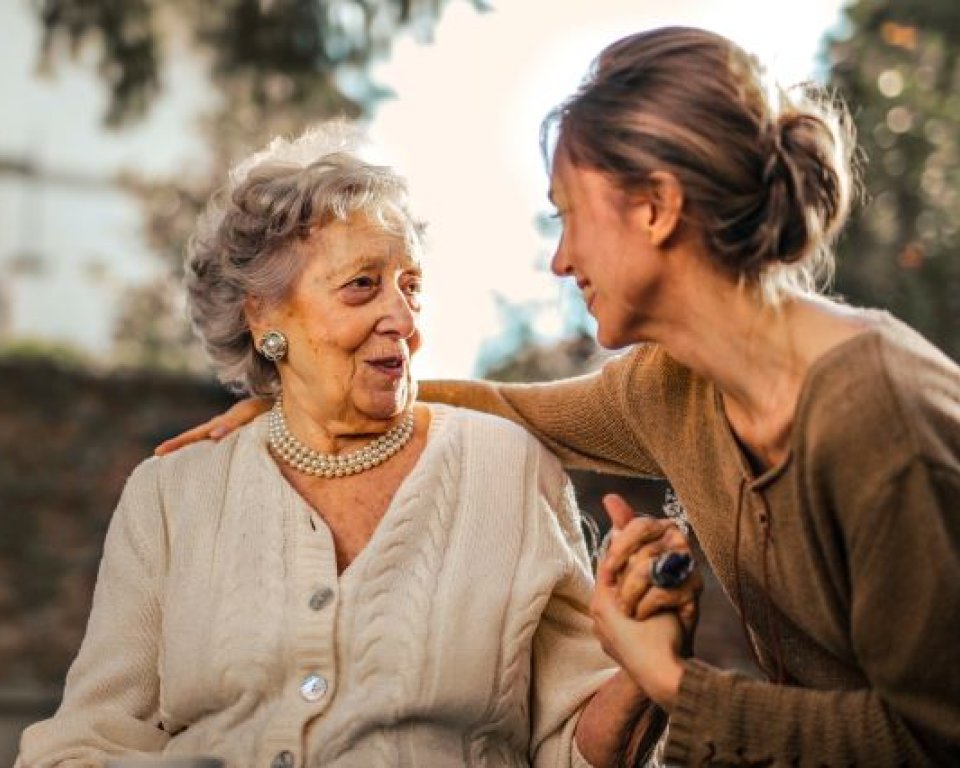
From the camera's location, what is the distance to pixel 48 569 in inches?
393

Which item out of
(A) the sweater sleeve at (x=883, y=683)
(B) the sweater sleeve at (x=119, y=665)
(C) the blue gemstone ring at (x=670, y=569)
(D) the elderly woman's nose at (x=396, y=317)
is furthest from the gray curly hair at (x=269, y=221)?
(A) the sweater sleeve at (x=883, y=683)

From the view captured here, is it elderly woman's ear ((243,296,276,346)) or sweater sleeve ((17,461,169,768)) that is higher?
elderly woman's ear ((243,296,276,346))

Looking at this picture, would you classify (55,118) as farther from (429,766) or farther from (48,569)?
(429,766)

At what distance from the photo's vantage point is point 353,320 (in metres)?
3.22

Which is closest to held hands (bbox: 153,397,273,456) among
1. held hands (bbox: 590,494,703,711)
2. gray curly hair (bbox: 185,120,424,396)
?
gray curly hair (bbox: 185,120,424,396)

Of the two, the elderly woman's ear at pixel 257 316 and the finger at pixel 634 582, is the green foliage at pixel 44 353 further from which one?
the finger at pixel 634 582

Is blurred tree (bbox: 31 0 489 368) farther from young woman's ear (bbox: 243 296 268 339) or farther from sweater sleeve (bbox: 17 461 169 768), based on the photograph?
sweater sleeve (bbox: 17 461 169 768)

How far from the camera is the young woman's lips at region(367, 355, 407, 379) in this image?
3.24 meters

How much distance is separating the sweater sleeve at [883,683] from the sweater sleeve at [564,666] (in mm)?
513

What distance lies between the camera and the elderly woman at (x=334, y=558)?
121 inches

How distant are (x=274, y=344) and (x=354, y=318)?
0.60ft

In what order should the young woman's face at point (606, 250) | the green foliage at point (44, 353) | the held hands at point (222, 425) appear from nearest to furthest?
the young woman's face at point (606, 250)
the held hands at point (222, 425)
the green foliage at point (44, 353)

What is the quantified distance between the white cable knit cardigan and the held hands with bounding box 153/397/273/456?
7 cm

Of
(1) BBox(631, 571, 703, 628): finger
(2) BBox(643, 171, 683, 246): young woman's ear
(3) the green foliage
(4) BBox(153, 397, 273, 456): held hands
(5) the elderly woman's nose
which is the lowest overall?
(3) the green foliage
